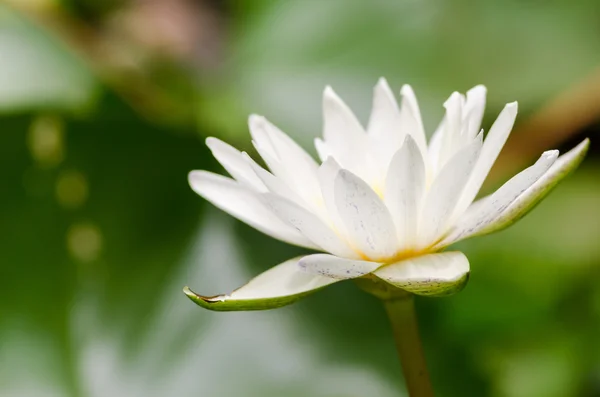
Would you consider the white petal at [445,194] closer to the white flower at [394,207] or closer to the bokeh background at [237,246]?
the white flower at [394,207]

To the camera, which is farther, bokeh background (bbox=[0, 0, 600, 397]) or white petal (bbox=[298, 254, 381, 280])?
bokeh background (bbox=[0, 0, 600, 397])

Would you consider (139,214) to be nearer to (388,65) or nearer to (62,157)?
(62,157)

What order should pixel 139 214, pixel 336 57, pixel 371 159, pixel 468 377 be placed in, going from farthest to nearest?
pixel 336 57, pixel 139 214, pixel 468 377, pixel 371 159

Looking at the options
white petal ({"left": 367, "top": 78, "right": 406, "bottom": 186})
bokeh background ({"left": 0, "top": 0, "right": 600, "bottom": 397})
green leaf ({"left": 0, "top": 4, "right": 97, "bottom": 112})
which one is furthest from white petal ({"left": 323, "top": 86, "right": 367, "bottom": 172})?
green leaf ({"left": 0, "top": 4, "right": 97, "bottom": 112})

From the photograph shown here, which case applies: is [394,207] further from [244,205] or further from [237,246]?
[237,246]

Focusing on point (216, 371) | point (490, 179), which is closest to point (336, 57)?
point (490, 179)

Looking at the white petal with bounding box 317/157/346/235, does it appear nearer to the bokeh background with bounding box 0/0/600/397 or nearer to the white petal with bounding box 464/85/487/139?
the white petal with bounding box 464/85/487/139

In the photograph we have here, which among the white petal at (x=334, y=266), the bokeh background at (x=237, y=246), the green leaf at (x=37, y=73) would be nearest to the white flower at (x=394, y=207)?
the white petal at (x=334, y=266)
